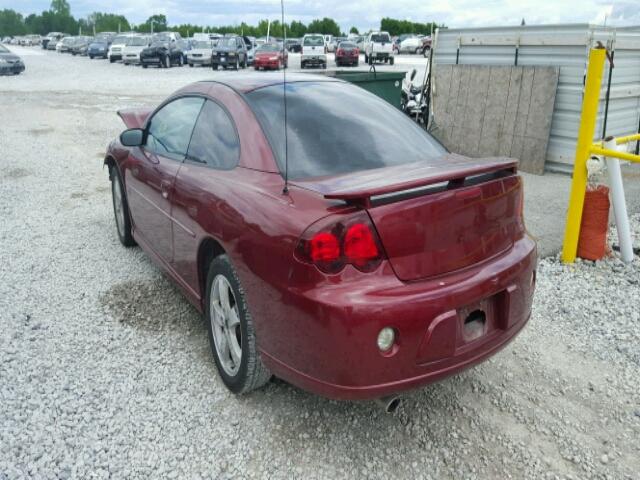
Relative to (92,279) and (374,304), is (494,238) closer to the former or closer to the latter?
(374,304)

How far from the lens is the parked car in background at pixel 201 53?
33.8 m

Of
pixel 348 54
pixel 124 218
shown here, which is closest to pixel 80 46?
pixel 348 54

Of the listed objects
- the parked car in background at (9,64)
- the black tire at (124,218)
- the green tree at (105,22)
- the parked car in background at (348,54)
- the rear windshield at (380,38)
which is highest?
the green tree at (105,22)

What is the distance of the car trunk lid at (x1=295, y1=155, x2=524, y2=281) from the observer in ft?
7.88

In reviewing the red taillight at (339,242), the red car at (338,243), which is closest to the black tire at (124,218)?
the red car at (338,243)

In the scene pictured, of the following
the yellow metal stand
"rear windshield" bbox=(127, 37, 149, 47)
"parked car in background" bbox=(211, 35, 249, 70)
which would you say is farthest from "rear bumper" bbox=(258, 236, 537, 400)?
"rear windshield" bbox=(127, 37, 149, 47)

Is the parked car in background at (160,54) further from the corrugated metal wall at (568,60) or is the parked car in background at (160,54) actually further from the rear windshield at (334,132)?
the rear windshield at (334,132)

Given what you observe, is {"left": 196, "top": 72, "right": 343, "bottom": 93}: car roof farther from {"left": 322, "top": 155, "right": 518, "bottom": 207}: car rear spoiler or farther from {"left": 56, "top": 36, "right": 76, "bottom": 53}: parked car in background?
{"left": 56, "top": 36, "right": 76, "bottom": 53}: parked car in background

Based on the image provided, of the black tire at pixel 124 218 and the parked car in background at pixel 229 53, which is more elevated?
the parked car in background at pixel 229 53

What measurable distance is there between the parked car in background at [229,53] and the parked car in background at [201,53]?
170 centimetres

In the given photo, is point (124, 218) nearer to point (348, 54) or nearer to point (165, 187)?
point (165, 187)

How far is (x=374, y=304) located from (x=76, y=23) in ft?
539

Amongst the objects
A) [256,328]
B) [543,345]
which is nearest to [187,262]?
[256,328]

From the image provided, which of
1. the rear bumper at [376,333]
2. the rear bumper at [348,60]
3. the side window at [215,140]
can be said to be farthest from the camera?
the rear bumper at [348,60]
